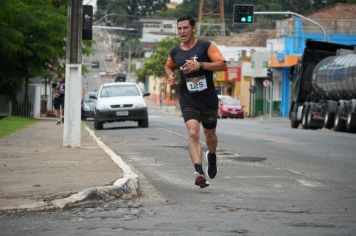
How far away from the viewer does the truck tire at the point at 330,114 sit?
35619 millimetres

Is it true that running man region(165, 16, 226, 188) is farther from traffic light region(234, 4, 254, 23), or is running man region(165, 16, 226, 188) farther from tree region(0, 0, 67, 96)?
traffic light region(234, 4, 254, 23)

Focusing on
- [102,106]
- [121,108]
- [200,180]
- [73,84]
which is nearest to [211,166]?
[200,180]

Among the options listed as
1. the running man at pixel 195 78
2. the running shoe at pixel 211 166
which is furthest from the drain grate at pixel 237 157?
the running man at pixel 195 78

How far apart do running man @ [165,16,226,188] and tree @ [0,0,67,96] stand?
1040 inches

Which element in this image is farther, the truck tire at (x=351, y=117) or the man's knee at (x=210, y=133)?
the truck tire at (x=351, y=117)

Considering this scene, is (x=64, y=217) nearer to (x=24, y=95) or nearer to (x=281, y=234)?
(x=281, y=234)

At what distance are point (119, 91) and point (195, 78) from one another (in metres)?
20.8

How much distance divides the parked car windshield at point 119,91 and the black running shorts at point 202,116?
20.2m

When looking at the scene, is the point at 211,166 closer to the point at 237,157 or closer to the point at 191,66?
the point at 191,66

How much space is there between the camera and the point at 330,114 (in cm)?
3584

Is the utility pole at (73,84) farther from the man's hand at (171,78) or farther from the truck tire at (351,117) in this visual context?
the truck tire at (351,117)

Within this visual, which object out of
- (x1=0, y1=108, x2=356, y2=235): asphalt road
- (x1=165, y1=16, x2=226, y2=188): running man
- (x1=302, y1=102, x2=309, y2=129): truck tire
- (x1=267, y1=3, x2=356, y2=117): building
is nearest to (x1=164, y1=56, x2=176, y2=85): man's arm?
(x1=165, y1=16, x2=226, y2=188): running man

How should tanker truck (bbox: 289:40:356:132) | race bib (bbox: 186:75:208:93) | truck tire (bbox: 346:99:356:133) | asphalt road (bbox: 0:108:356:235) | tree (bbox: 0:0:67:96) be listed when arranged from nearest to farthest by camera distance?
1. asphalt road (bbox: 0:108:356:235)
2. race bib (bbox: 186:75:208:93)
3. truck tire (bbox: 346:99:356:133)
4. tanker truck (bbox: 289:40:356:132)
5. tree (bbox: 0:0:67:96)

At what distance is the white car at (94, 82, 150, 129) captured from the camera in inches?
1175
